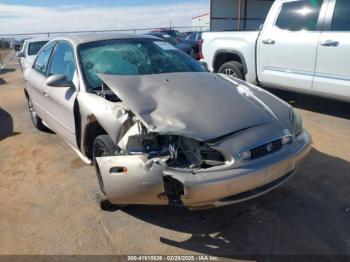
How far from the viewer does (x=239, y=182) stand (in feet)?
8.79

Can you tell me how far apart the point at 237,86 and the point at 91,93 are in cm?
145

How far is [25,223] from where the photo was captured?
3383mm

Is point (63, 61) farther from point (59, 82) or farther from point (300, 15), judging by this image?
point (300, 15)

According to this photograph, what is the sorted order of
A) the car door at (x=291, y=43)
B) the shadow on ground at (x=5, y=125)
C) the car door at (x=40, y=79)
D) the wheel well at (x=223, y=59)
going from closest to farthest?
the car door at (x=40, y=79) → the car door at (x=291, y=43) → the shadow on ground at (x=5, y=125) → the wheel well at (x=223, y=59)

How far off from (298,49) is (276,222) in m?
3.86

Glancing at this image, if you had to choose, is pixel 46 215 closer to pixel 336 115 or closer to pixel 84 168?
pixel 84 168

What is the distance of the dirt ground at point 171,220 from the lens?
2.95 metres

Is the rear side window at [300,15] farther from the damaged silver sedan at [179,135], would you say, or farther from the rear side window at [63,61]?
the rear side window at [63,61]

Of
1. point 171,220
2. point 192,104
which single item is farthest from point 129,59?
point 171,220

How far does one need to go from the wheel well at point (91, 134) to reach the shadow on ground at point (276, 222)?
76 centimetres

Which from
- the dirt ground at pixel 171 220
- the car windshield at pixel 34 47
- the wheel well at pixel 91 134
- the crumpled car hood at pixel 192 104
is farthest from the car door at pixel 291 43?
the car windshield at pixel 34 47

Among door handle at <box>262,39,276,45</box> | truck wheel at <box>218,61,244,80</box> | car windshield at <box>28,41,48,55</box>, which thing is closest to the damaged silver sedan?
door handle at <box>262,39,276,45</box>

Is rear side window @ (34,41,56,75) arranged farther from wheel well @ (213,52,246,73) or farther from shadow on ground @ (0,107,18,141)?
wheel well @ (213,52,246,73)

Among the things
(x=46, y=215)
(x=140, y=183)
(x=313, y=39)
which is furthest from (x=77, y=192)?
(x=313, y=39)
